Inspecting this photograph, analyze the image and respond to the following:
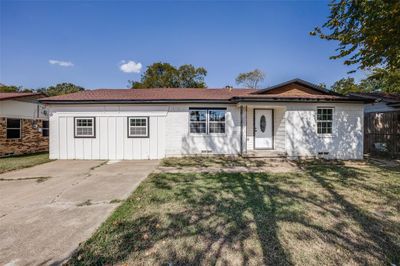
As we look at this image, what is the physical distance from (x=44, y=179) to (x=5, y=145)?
24.6ft

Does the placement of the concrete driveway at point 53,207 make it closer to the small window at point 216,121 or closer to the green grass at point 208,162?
the green grass at point 208,162

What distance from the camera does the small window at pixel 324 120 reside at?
10.6m

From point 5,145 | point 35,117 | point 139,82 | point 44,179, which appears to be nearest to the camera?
point 44,179

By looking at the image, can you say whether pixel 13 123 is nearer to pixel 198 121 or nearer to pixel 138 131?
pixel 138 131

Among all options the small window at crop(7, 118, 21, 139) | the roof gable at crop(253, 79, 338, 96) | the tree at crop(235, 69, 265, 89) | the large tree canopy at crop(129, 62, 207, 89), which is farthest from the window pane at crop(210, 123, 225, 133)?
the tree at crop(235, 69, 265, 89)

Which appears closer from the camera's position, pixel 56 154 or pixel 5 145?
pixel 56 154

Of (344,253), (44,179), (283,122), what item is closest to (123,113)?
(44,179)

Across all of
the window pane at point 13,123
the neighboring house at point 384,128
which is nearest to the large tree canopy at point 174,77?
the window pane at point 13,123

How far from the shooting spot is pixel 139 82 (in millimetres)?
33438

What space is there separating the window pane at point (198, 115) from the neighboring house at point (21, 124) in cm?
1003

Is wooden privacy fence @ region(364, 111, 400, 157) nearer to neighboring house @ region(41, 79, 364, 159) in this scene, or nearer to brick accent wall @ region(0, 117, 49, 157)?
neighboring house @ region(41, 79, 364, 159)

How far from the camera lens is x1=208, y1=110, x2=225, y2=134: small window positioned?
11.0 metres

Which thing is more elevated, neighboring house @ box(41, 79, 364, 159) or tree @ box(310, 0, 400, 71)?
tree @ box(310, 0, 400, 71)

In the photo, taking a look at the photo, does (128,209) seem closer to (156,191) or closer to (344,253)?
(156,191)
